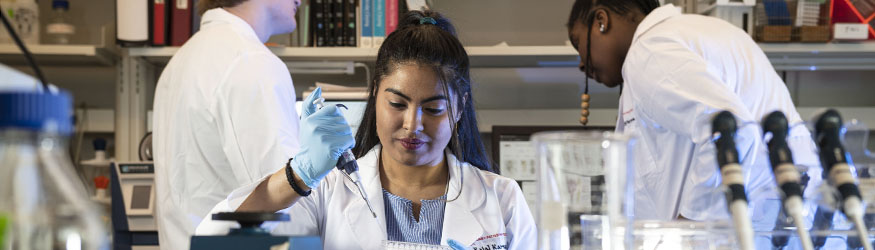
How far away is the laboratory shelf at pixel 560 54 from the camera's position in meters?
2.44

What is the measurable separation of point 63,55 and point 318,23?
32.9 inches

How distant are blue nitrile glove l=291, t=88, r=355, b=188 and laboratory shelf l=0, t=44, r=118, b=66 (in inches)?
63.1

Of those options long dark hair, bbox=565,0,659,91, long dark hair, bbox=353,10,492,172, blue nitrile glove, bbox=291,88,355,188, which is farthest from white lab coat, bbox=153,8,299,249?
long dark hair, bbox=565,0,659,91

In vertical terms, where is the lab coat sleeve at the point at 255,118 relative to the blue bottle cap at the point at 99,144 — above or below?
above

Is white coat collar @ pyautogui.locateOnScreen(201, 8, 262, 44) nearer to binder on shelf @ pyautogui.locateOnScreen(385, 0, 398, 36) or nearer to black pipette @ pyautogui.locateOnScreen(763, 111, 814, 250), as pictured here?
binder on shelf @ pyautogui.locateOnScreen(385, 0, 398, 36)

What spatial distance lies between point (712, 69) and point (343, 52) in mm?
1303

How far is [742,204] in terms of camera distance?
2.36 ft

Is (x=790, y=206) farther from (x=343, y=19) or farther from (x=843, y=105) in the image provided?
(x=843, y=105)

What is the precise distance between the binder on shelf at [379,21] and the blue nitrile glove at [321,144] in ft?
4.47

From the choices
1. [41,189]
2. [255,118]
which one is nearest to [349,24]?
[255,118]

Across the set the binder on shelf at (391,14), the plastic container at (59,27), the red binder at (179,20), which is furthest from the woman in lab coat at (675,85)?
the plastic container at (59,27)

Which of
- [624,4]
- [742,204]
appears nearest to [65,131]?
[742,204]

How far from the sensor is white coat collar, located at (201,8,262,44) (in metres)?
1.81

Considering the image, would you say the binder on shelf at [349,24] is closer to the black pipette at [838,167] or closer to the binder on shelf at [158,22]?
the binder on shelf at [158,22]
